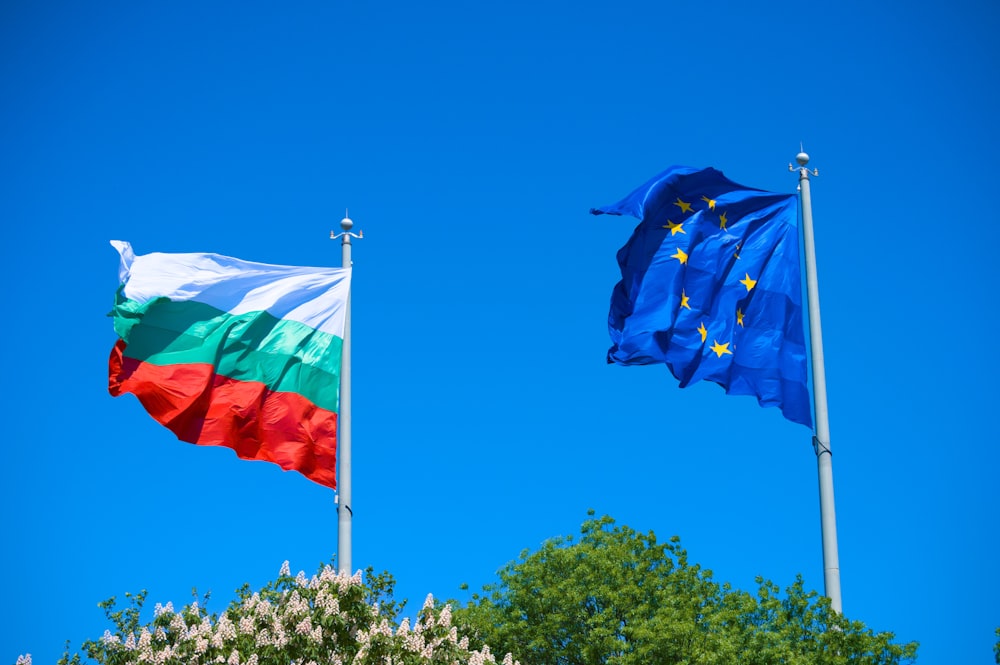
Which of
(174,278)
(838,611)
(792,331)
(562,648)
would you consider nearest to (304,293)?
(174,278)

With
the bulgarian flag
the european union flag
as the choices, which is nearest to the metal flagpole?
the bulgarian flag

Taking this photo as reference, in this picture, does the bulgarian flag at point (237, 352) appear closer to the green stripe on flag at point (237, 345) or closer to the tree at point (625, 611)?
the green stripe on flag at point (237, 345)

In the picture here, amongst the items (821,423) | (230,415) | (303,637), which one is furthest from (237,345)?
(821,423)

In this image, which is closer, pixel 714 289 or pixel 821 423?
pixel 821 423

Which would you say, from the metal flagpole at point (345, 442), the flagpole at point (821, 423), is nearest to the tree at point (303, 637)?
the metal flagpole at point (345, 442)

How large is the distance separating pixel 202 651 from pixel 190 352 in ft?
22.2

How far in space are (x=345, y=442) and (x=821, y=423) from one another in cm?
885

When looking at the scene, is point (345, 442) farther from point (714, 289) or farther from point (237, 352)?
point (714, 289)

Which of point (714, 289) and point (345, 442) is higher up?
point (714, 289)

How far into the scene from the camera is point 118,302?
27.8m

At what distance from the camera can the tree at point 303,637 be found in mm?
22719

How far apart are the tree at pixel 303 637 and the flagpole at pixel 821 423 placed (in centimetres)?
664

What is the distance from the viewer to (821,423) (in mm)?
26984

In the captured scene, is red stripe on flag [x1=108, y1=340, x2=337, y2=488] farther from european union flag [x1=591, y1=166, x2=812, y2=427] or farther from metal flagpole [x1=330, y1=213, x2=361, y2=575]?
european union flag [x1=591, y1=166, x2=812, y2=427]
